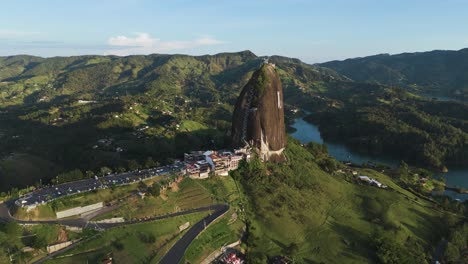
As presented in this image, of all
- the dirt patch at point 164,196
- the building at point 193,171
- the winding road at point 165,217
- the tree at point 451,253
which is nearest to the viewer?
the winding road at point 165,217

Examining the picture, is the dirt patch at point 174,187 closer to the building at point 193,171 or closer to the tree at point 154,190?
the tree at point 154,190

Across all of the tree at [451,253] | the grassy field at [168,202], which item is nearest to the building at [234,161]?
the grassy field at [168,202]

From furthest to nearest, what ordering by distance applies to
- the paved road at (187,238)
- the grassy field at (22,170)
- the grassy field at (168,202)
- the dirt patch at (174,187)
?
1. the grassy field at (22,170)
2. the dirt patch at (174,187)
3. the grassy field at (168,202)
4. the paved road at (187,238)

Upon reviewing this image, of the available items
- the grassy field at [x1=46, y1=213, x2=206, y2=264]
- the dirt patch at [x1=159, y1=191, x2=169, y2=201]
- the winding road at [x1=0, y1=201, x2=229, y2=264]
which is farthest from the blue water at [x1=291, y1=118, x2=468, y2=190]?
the grassy field at [x1=46, y1=213, x2=206, y2=264]

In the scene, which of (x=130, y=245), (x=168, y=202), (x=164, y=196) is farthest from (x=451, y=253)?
(x=130, y=245)

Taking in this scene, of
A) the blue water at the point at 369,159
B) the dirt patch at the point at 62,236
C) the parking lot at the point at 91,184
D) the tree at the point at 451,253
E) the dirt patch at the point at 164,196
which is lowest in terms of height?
the blue water at the point at 369,159

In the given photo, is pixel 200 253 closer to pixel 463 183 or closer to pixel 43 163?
pixel 43 163

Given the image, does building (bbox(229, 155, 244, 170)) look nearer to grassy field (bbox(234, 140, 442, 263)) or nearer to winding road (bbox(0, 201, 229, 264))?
grassy field (bbox(234, 140, 442, 263))

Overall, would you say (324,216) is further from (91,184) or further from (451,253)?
(91,184)
